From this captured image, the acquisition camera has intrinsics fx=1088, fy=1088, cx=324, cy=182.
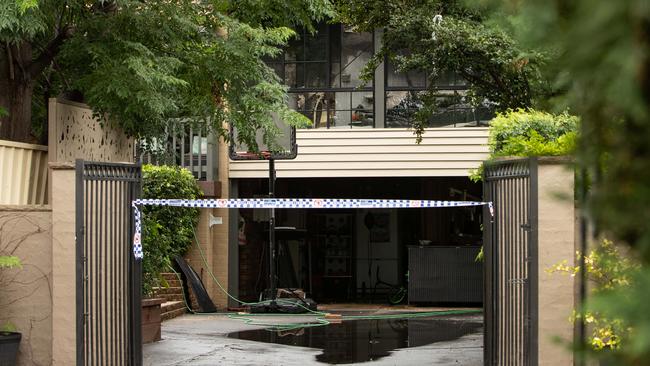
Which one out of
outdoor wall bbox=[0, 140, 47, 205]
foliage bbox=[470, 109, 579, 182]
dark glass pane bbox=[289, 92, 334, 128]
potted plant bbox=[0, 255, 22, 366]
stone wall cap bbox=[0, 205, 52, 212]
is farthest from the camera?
dark glass pane bbox=[289, 92, 334, 128]

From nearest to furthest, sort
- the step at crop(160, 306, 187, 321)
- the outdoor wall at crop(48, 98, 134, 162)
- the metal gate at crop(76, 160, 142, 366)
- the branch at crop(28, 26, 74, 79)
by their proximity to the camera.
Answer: the metal gate at crop(76, 160, 142, 366) < the outdoor wall at crop(48, 98, 134, 162) < the branch at crop(28, 26, 74, 79) < the step at crop(160, 306, 187, 321)

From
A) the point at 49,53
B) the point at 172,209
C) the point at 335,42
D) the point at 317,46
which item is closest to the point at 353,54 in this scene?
the point at 335,42

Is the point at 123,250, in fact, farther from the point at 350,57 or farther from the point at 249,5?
the point at 350,57

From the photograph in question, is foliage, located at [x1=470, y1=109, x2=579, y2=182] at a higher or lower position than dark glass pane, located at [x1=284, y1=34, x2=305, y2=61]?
lower

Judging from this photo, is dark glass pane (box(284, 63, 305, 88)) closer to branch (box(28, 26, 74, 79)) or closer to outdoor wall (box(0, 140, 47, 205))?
branch (box(28, 26, 74, 79))

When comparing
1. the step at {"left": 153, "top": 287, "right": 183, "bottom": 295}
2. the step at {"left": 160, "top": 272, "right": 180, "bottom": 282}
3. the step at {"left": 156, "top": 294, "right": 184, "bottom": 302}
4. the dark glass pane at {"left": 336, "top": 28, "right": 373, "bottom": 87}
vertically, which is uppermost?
the dark glass pane at {"left": 336, "top": 28, "right": 373, "bottom": 87}

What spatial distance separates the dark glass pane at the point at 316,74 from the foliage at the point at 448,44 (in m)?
5.49

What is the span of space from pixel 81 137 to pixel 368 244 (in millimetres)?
14045

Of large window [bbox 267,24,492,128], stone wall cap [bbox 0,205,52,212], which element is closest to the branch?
stone wall cap [bbox 0,205,52,212]

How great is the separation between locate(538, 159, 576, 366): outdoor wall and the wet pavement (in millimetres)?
2906

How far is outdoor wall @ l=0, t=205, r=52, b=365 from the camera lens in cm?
1006

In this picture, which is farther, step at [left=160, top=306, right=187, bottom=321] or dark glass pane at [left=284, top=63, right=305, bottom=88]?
dark glass pane at [left=284, top=63, right=305, bottom=88]

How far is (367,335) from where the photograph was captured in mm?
15508

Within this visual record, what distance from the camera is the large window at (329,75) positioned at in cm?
2188
